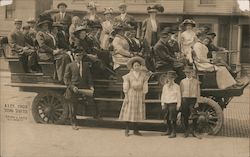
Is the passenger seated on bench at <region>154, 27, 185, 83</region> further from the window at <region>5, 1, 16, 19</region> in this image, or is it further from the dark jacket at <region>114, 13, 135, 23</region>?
the window at <region>5, 1, 16, 19</region>

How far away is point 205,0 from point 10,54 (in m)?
1.71

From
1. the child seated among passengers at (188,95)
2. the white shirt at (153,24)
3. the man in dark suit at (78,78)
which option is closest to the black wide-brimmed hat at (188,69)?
the child seated among passengers at (188,95)

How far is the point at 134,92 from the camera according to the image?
3.47m

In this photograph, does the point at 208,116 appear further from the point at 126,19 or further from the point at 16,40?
the point at 16,40

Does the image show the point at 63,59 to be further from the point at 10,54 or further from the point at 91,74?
the point at 10,54

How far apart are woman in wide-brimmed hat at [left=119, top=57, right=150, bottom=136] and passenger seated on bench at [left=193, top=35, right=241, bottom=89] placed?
1.36 ft

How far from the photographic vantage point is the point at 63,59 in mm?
3650

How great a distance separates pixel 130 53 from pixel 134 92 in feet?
1.01

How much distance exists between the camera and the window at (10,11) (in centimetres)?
359

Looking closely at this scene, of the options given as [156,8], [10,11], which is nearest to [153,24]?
[156,8]

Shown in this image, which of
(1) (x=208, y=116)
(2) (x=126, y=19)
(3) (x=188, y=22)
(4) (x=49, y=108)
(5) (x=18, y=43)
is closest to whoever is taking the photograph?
(3) (x=188, y=22)

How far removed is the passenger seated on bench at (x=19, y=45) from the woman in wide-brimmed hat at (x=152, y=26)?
1042mm

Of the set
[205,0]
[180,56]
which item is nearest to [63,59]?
[180,56]

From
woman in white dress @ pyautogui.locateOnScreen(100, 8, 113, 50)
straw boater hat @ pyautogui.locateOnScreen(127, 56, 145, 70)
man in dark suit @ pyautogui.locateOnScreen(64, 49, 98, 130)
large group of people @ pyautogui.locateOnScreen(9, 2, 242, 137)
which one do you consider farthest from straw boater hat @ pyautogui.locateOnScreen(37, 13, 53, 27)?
straw boater hat @ pyautogui.locateOnScreen(127, 56, 145, 70)
